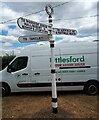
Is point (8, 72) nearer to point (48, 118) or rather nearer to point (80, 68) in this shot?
point (80, 68)

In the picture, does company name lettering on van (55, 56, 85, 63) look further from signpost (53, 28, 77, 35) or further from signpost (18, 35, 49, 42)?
signpost (18, 35, 49, 42)

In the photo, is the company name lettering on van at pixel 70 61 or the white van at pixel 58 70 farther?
the company name lettering on van at pixel 70 61

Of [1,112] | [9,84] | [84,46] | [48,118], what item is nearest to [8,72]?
[9,84]

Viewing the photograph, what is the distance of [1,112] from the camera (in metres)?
7.71

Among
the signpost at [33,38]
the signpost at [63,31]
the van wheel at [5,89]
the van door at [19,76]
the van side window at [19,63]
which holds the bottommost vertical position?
the van wheel at [5,89]

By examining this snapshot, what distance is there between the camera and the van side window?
10.5 metres

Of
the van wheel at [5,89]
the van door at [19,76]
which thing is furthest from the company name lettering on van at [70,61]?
the van wheel at [5,89]

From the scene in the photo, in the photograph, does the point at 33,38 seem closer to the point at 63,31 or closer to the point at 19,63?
the point at 63,31

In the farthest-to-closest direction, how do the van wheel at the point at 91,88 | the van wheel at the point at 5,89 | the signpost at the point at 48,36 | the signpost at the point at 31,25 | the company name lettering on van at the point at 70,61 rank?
1. the van wheel at the point at 5,89
2. the company name lettering on van at the point at 70,61
3. the van wheel at the point at 91,88
4. the signpost at the point at 48,36
5. the signpost at the point at 31,25

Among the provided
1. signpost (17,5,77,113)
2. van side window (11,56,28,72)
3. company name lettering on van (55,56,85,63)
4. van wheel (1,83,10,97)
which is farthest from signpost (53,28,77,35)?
van wheel (1,83,10,97)

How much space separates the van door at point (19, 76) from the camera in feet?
34.0

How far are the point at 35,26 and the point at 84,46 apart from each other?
176 inches

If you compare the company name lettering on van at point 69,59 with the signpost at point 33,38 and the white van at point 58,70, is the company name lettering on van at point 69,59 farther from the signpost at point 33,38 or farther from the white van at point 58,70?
the signpost at point 33,38

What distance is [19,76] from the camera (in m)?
10.4
